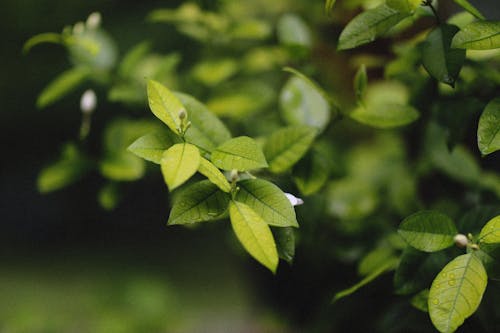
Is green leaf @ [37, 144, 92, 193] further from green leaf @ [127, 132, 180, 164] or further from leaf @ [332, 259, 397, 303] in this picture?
leaf @ [332, 259, 397, 303]

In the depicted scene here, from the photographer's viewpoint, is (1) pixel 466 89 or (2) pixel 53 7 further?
(2) pixel 53 7

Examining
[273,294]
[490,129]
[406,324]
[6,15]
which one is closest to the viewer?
[490,129]

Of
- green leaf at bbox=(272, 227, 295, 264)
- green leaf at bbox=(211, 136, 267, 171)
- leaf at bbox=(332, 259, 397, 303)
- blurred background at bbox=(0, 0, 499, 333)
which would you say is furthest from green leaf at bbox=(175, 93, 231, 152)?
blurred background at bbox=(0, 0, 499, 333)

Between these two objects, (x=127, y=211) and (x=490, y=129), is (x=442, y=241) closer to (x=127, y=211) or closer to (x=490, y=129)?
(x=490, y=129)

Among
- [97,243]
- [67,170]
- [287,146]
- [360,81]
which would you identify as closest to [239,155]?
[287,146]

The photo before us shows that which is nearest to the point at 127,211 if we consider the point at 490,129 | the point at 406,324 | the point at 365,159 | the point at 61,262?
the point at 61,262

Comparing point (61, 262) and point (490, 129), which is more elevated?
point (490, 129)

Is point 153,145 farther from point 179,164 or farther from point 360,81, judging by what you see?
point 360,81
